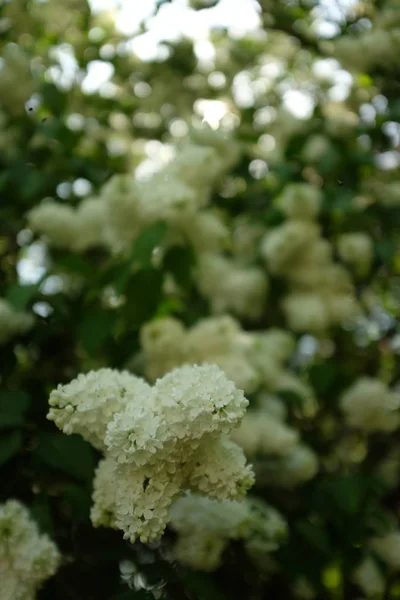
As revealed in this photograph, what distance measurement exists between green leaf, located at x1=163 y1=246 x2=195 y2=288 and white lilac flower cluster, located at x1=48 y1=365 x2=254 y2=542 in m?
0.79

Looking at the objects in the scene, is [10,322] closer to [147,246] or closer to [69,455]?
[147,246]

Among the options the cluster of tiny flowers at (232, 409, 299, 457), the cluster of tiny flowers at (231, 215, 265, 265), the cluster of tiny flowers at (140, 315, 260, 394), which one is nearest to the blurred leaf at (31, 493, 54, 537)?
the cluster of tiny flowers at (140, 315, 260, 394)

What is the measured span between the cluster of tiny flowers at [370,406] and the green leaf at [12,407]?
4.18 ft

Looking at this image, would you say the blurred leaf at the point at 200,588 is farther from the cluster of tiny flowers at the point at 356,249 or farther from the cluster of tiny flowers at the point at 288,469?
the cluster of tiny flowers at the point at 356,249

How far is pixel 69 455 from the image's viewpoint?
1405 mm

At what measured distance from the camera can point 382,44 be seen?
285 centimetres

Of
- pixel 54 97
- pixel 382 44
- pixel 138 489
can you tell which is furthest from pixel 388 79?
pixel 138 489

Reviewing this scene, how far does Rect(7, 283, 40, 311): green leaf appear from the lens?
1700 mm

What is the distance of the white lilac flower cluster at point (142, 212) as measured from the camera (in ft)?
6.45

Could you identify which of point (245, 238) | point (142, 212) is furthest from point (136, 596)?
point (245, 238)

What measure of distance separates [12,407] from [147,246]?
1.61 feet

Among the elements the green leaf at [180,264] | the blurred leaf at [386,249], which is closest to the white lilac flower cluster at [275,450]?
the green leaf at [180,264]

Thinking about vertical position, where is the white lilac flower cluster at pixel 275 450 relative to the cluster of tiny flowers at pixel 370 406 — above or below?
above

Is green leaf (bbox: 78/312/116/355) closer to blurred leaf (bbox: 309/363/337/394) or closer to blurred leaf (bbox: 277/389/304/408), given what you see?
blurred leaf (bbox: 277/389/304/408)
